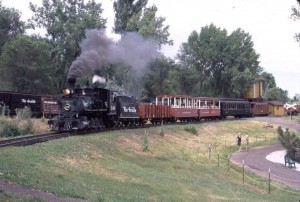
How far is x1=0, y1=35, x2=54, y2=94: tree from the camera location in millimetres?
61844

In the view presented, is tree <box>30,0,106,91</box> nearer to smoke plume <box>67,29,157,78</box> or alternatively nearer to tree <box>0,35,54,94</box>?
tree <box>0,35,54,94</box>

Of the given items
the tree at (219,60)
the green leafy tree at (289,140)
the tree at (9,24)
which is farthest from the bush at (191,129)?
the tree at (219,60)

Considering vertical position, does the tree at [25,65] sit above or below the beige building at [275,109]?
above

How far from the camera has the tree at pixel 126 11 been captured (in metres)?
62.8

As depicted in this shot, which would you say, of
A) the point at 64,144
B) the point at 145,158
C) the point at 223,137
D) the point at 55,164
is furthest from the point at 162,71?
the point at 55,164

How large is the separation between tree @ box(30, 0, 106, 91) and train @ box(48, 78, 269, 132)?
22.4m

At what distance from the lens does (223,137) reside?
166 ft

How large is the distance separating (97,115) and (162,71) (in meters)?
40.0

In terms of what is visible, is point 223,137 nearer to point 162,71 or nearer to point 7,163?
point 162,71

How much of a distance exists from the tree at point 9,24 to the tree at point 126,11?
21.9 m

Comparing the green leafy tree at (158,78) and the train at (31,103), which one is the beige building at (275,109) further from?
the train at (31,103)

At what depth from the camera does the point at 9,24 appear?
76688mm

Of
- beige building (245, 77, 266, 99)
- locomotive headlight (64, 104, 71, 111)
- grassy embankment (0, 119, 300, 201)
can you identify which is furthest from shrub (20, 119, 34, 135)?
beige building (245, 77, 266, 99)

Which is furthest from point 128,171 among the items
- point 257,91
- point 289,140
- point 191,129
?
point 257,91
